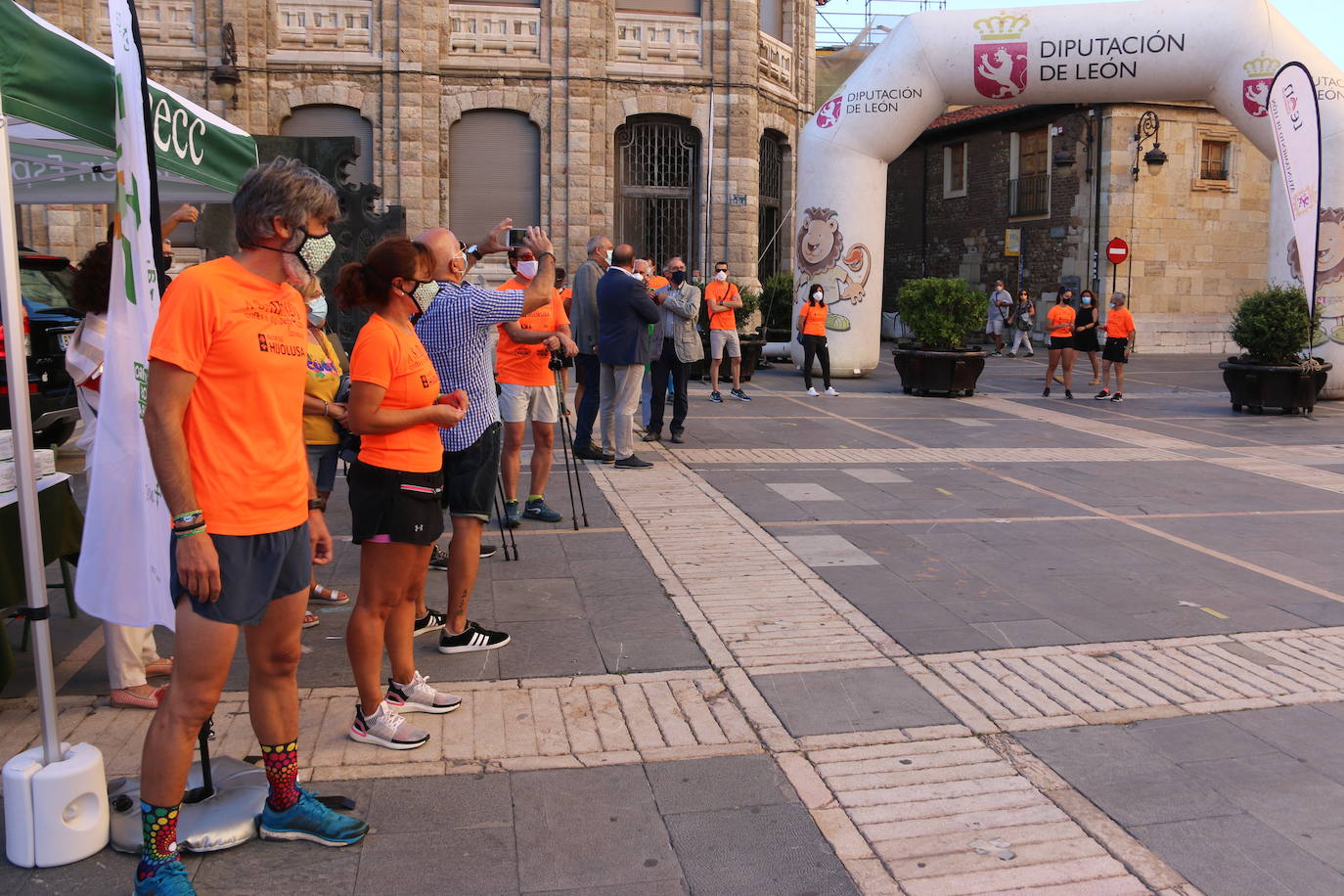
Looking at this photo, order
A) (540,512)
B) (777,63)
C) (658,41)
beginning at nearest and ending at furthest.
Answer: (540,512) < (658,41) < (777,63)

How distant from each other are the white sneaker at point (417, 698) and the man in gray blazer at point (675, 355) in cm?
755

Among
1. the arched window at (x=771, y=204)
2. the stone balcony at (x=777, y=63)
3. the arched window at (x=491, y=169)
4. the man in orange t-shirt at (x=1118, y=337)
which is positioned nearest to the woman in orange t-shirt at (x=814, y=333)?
the man in orange t-shirt at (x=1118, y=337)

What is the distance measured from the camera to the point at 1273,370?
1509 cm

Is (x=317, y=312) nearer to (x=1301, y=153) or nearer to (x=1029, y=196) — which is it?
(x=1301, y=153)

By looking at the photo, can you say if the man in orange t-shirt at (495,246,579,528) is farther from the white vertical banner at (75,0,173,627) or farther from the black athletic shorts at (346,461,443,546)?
the white vertical banner at (75,0,173,627)

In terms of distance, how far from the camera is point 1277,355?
1514 centimetres

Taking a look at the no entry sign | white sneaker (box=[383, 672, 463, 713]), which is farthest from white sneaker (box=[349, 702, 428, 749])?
the no entry sign

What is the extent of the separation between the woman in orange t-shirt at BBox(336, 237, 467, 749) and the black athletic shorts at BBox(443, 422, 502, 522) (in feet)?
2.29

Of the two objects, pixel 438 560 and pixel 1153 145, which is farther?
pixel 1153 145

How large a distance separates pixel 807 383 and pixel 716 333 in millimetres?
1999

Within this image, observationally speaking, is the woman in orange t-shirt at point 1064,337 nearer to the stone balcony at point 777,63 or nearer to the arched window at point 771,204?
the arched window at point 771,204

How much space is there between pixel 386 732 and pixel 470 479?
1196mm

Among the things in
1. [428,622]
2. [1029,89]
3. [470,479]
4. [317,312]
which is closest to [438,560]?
[428,622]

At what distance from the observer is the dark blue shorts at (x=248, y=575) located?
319cm
